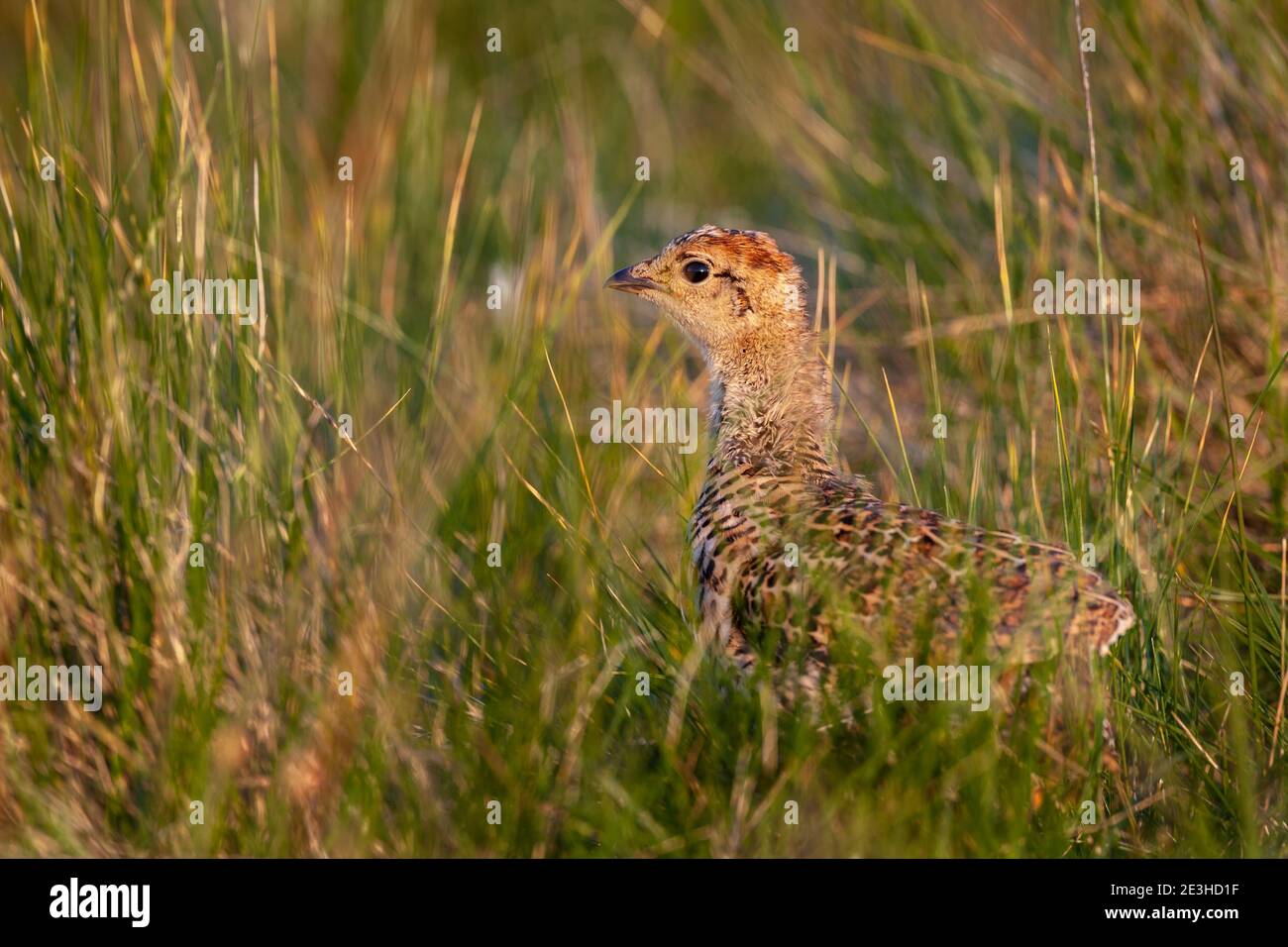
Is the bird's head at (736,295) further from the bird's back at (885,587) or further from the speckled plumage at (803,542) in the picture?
the bird's back at (885,587)

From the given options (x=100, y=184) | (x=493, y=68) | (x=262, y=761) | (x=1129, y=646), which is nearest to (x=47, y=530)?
(x=262, y=761)

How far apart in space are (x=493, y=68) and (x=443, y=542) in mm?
4678

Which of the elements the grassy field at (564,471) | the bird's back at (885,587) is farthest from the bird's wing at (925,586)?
the grassy field at (564,471)

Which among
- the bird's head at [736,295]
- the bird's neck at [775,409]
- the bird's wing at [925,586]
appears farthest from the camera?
the bird's head at [736,295]

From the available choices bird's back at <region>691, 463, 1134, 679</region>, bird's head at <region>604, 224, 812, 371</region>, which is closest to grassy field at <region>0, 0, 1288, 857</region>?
bird's back at <region>691, 463, 1134, 679</region>

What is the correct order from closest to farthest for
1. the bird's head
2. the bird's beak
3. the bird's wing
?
1. the bird's wing
2. the bird's head
3. the bird's beak

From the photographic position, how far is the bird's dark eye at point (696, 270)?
163 inches

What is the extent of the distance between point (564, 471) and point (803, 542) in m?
0.78

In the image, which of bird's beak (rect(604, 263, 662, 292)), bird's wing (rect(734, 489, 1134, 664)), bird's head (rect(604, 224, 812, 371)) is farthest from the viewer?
bird's beak (rect(604, 263, 662, 292))

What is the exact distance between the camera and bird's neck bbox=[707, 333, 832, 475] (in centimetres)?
390

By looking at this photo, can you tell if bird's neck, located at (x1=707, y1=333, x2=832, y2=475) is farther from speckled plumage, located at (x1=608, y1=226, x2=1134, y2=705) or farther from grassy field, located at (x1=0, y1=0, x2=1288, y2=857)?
grassy field, located at (x1=0, y1=0, x2=1288, y2=857)

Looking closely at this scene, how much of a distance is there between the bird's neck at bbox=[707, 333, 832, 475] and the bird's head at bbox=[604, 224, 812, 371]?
16 millimetres

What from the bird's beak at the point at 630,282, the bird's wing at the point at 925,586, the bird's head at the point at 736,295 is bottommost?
the bird's wing at the point at 925,586

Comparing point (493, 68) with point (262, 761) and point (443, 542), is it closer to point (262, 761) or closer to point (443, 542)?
Result: point (443, 542)
